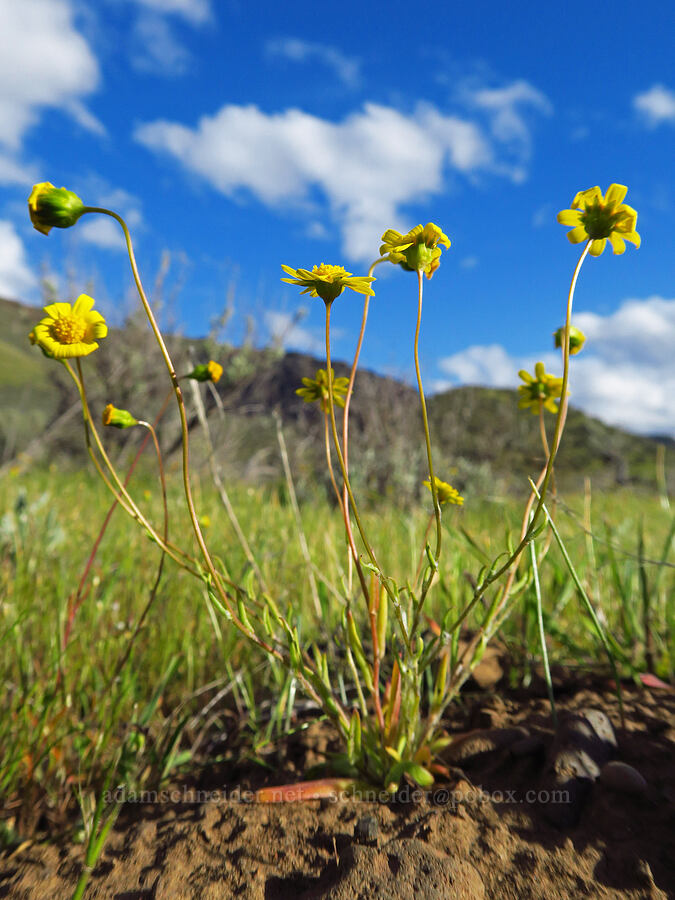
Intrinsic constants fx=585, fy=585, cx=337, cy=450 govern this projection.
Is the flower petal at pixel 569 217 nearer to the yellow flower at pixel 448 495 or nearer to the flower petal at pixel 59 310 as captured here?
the yellow flower at pixel 448 495


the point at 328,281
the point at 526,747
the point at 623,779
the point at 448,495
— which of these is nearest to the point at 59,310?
the point at 328,281

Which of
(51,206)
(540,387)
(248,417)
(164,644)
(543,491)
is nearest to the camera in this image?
(543,491)

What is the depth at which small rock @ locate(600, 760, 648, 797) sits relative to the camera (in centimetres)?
105

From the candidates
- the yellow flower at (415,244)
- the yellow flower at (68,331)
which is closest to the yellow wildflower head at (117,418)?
the yellow flower at (68,331)

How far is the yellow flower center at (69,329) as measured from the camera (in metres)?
1.07

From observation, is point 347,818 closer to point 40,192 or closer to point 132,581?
point 40,192

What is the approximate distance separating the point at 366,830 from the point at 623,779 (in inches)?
18.9

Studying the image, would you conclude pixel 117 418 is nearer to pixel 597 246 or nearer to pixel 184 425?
pixel 184 425

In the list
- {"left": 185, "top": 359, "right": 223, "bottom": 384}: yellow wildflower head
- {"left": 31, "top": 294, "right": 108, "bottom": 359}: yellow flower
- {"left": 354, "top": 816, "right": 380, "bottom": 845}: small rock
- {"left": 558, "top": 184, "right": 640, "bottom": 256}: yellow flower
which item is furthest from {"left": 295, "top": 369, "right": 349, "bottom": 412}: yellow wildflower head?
{"left": 354, "top": 816, "right": 380, "bottom": 845}: small rock

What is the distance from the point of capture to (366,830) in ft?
3.16

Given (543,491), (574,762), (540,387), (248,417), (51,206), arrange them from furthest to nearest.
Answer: (248,417) → (540,387) → (574,762) → (51,206) → (543,491)

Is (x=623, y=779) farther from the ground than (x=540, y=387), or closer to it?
closer to it

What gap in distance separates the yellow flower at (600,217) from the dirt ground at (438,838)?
945mm

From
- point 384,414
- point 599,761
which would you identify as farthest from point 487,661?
point 384,414
